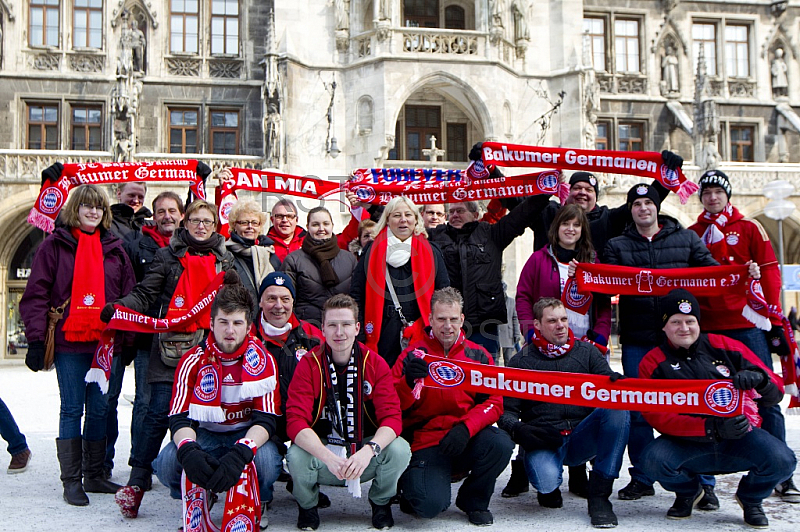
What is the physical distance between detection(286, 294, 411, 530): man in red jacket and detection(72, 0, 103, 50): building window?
71.3 ft

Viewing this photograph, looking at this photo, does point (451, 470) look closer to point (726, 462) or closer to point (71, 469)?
point (726, 462)

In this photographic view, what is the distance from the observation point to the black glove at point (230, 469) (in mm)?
4422

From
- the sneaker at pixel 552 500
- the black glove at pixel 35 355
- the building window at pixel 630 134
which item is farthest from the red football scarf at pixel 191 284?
the building window at pixel 630 134

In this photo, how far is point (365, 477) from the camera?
5.04 meters

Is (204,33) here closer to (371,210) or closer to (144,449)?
(371,210)

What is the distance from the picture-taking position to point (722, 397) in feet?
16.5

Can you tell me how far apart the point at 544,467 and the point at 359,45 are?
1984 cm

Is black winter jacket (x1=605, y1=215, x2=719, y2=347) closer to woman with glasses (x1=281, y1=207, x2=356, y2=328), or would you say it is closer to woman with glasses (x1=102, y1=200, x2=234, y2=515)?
woman with glasses (x1=281, y1=207, x2=356, y2=328)

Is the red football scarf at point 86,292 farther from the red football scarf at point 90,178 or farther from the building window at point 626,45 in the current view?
the building window at point 626,45

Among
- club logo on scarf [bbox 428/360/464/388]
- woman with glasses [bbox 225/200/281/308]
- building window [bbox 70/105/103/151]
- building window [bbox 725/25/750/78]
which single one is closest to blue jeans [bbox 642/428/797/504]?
club logo on scarf [bbox 428/360/464/388]

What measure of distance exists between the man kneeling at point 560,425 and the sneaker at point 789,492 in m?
1.44

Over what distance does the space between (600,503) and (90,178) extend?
5130 mm

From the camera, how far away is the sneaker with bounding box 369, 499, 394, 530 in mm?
5023

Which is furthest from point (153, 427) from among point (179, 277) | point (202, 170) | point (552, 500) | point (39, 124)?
point (39, 124)
